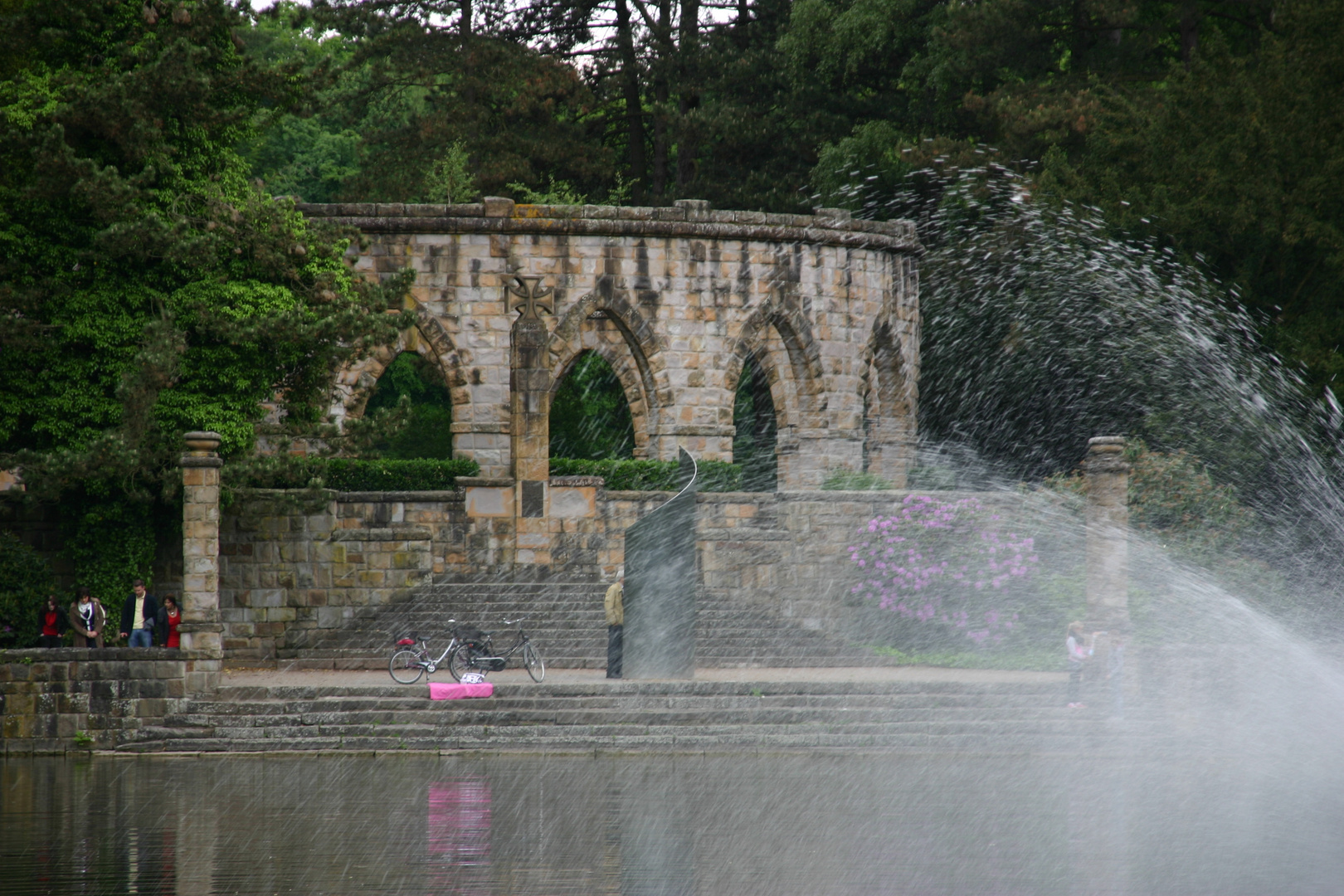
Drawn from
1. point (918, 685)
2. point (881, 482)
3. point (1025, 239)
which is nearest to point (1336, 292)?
point (1025, 239)

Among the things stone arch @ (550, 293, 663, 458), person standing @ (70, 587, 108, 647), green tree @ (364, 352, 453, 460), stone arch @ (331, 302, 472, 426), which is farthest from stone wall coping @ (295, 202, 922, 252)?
person standing @ (70, 587, 108, 647)

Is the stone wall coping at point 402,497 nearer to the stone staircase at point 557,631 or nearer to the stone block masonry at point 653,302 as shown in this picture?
the stone staircase at point 557,631

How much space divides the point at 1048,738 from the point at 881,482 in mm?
10871

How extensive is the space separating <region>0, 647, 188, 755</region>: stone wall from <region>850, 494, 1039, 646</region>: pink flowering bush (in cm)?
1024

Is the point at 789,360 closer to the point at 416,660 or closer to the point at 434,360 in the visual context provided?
the point at 434,360

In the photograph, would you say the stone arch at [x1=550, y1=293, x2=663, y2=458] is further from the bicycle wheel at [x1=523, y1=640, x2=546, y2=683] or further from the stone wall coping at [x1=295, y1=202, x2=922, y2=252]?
the bicycle wheel at [x1=523, y1=640, x2=546, y2=683]

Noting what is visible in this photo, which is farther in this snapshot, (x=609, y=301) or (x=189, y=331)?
(x=609, y=301)

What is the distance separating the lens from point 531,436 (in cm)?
2148

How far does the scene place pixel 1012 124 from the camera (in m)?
30.0

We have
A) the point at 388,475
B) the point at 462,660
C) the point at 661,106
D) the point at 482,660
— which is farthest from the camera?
the point at 661,106

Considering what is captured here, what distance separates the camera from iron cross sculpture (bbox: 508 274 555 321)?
21594mm

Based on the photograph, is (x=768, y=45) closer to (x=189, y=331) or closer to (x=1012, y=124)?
(x=1012, y=124)

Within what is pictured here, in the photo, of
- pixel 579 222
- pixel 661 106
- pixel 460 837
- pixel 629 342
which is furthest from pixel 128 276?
pixel 661 106

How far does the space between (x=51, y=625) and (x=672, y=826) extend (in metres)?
9.91
